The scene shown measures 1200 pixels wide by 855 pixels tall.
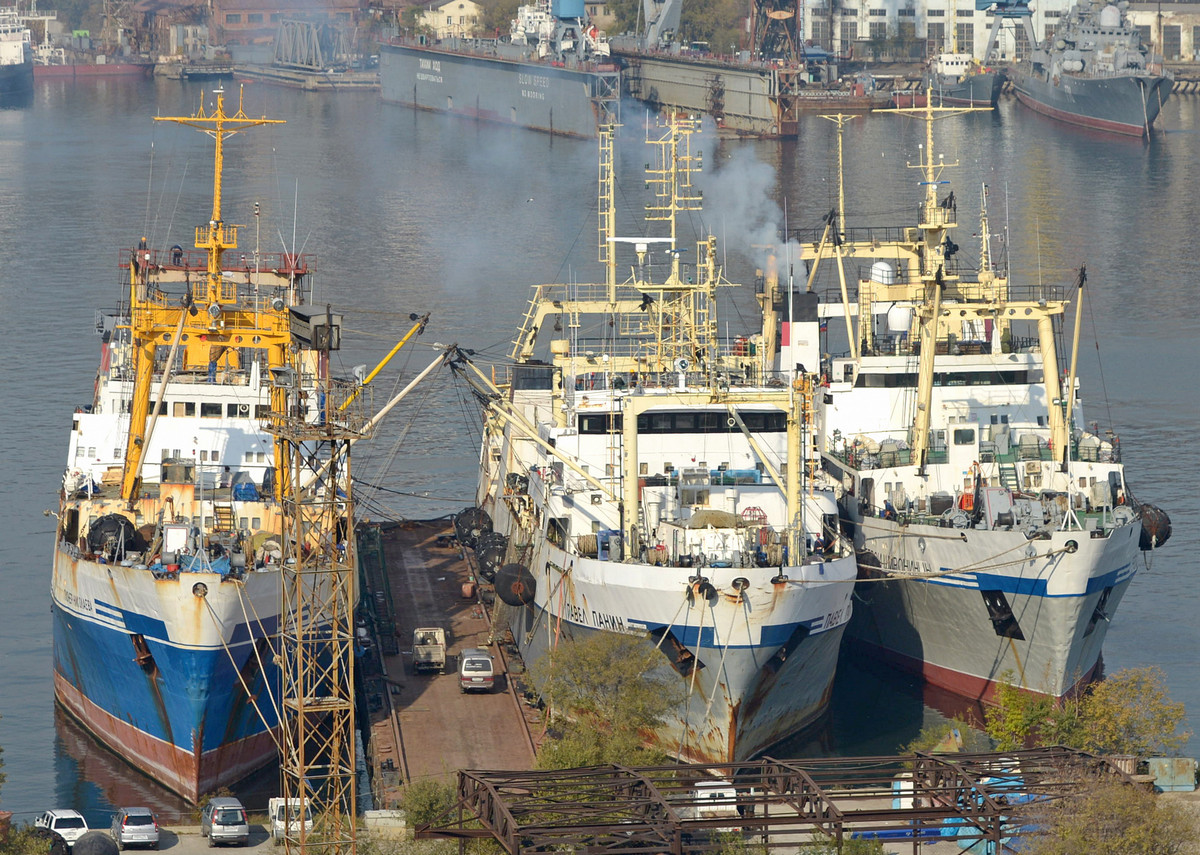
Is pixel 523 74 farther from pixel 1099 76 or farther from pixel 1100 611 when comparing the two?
pixel 1100 611

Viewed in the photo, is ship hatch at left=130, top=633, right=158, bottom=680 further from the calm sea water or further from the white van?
the white van

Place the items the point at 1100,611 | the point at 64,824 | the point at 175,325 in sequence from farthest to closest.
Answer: the point at 175,325 → the point at 1100,611 → the point at 64,824

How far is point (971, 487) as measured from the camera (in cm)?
4950

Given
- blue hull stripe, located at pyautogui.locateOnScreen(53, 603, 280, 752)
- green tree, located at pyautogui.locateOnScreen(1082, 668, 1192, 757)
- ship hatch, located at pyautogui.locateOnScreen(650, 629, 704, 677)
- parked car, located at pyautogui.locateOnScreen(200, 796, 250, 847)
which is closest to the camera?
parked car, located at pyautogui.locateOnScreen(200, 796, 250, 847)

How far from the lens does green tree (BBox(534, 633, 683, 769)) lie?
39.6 meters

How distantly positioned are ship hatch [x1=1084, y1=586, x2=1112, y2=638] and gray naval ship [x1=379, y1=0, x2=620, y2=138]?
115 m

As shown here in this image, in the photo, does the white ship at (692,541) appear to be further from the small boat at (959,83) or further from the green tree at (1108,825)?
the small boat at (959,83)

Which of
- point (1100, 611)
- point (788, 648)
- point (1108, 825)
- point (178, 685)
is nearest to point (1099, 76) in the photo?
point (1100, 611)

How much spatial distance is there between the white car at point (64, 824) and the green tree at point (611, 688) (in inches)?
364

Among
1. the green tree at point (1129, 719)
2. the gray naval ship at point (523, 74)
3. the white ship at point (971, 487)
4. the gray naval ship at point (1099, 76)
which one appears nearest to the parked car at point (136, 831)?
the white ship at point (971, 487)

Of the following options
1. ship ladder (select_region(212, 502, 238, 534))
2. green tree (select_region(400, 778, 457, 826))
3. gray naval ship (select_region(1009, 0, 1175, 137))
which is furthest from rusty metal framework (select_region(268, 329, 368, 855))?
gray naval ship (select_region(1009, 0, 1175, 137))

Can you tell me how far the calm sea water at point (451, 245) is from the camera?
174 ft

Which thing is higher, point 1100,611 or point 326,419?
point 326,419

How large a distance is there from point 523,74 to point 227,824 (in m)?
141
